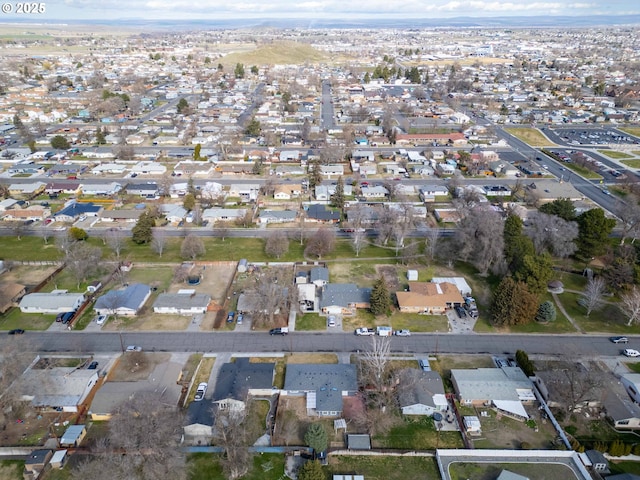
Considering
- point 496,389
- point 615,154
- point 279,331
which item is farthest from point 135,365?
point 615,154

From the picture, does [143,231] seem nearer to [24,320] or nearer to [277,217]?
[24,320]

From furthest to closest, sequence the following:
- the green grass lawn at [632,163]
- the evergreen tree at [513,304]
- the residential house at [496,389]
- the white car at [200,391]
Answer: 1. the green grass lawn at [632,163]
2. the evergreen tree at [513,304]
3. the white car at [200,391]
4. the residential house at [496,389]

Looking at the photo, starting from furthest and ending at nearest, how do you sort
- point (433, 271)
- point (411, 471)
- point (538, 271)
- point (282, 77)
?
point (282, 77), point (433, 271), point (538, 271), point (411, 471)

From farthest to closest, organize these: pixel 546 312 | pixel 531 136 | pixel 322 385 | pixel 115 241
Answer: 1. pixel 531 136
2. pixel 115 241
3. pixel 546 312
4. pixel 322 385

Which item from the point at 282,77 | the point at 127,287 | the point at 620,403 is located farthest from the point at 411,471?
the point at 282,77

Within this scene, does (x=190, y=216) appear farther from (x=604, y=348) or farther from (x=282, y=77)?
(x=282, y=77)

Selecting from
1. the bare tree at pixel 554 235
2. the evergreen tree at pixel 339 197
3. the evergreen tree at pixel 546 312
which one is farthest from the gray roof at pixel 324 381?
the evergreen tree at pixel 339 197

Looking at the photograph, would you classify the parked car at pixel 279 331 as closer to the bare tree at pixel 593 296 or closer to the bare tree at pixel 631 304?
the bare tree at pixel 593 296
